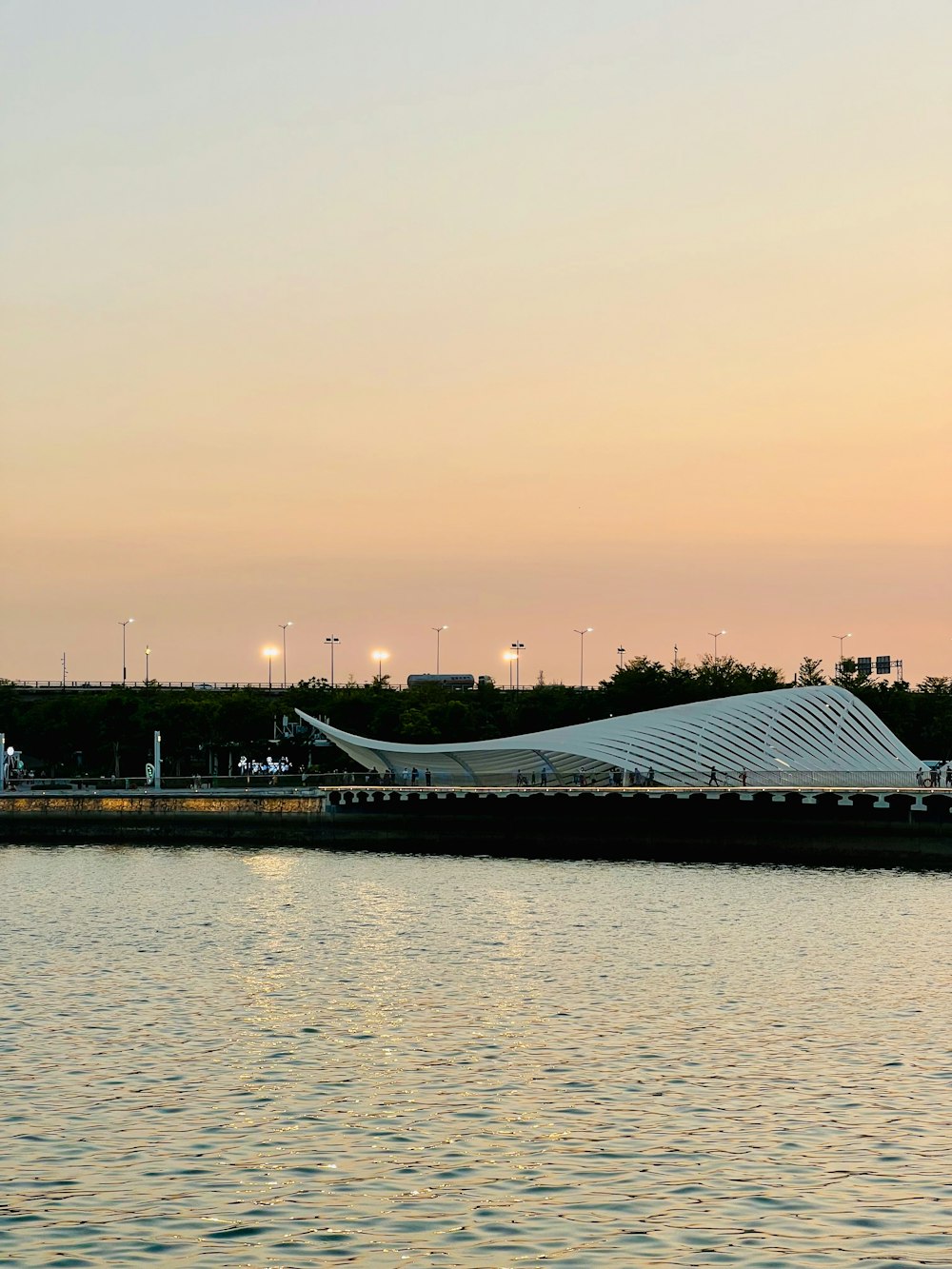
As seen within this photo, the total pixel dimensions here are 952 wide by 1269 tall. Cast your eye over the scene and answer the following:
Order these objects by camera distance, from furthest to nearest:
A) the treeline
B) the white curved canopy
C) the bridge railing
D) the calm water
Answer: the treeline, the white curved canopy, the bridge railing, the calm water

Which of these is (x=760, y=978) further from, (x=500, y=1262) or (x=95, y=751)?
(x=95, y=751)

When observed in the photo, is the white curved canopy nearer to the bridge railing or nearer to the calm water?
the bridge railing

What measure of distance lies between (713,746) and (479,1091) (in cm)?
6018

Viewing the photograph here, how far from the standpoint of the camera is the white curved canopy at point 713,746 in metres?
81.0

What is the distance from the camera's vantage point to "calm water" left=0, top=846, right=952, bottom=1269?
16.2m

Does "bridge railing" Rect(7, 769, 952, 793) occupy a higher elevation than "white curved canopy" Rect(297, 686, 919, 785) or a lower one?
lower

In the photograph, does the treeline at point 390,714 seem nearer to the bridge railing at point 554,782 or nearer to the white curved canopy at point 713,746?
the bridge railing at point 554,782

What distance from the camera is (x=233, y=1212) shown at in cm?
1672

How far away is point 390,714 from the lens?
127 meters

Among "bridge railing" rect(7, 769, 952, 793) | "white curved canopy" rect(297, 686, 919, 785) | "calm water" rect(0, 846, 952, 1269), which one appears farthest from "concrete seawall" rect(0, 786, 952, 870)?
"calm water" rect(0, 846, 952, 1269)

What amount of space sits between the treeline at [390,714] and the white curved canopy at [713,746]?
100 feet

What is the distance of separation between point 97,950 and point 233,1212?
22.8 m

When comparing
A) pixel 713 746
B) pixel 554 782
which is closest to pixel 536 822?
pixel 554 782

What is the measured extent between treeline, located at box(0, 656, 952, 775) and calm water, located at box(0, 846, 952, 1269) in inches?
3020
